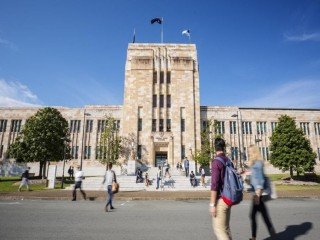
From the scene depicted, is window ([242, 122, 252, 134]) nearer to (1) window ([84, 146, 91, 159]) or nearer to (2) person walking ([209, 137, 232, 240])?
(1) window ([84, 146, 91, 159])

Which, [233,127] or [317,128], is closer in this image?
[233,127]

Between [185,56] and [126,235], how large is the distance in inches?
1601

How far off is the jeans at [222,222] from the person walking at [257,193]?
5.71 feet

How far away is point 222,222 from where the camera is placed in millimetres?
4293

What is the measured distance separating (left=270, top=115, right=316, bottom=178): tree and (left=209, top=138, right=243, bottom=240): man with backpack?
1332 inches

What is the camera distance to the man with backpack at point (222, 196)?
4.29 m

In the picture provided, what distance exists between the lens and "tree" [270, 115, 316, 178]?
3391 cm

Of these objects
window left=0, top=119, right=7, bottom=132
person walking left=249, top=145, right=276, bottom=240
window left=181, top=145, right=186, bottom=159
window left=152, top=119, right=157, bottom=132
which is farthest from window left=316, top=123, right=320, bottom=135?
window left=0, top=119, right=7, bottom=132

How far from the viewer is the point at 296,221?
25.6ft

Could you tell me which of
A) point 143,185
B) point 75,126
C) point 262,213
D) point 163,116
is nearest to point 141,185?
point 143,185

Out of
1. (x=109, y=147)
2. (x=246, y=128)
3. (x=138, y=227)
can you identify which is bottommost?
(x=138, y=227)

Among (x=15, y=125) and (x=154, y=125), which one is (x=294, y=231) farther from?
(x=15, y=125)

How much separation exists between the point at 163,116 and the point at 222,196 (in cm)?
3675

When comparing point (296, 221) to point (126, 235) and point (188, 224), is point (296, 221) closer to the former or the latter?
point (188, 224)
